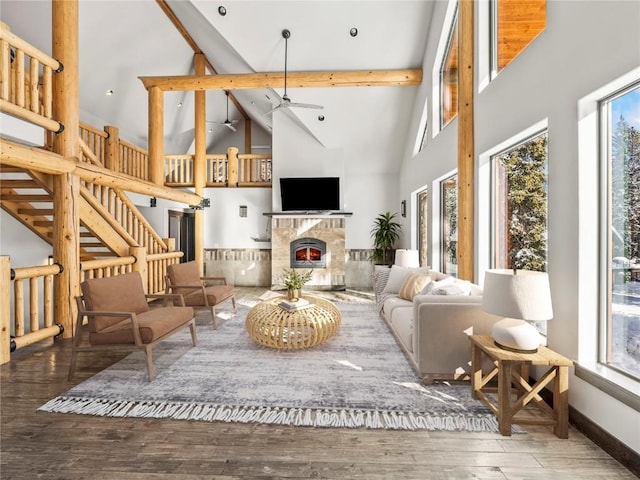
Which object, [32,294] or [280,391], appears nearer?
[280,391]

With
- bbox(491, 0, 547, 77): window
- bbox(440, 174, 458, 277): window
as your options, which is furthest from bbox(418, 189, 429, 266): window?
bbox(491, 0, 547, 77): window

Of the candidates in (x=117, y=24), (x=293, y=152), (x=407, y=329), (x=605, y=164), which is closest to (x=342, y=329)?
(x=407, y=329)

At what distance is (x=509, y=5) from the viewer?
325 centimetres

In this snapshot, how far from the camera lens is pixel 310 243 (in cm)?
770

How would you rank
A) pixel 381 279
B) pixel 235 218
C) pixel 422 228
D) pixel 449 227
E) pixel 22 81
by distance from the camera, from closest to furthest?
pixel 22 81 → pixel 449 227 → pixel 381 279 → pixel 422 228 → pixel 235 218

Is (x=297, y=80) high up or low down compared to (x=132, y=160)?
up

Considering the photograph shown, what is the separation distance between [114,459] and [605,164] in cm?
347

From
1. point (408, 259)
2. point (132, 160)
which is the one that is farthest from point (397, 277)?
point (132, 160)

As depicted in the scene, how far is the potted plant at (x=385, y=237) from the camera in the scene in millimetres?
7445

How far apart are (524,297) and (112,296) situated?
3452mm

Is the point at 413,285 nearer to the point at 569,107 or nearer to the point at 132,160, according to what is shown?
the point at 569,107

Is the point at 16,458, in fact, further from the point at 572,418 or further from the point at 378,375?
the point at 572,418

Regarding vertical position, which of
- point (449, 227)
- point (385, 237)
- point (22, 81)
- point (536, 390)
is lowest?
point (536, 390)

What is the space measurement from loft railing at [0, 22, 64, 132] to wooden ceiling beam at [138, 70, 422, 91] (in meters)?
2.84
